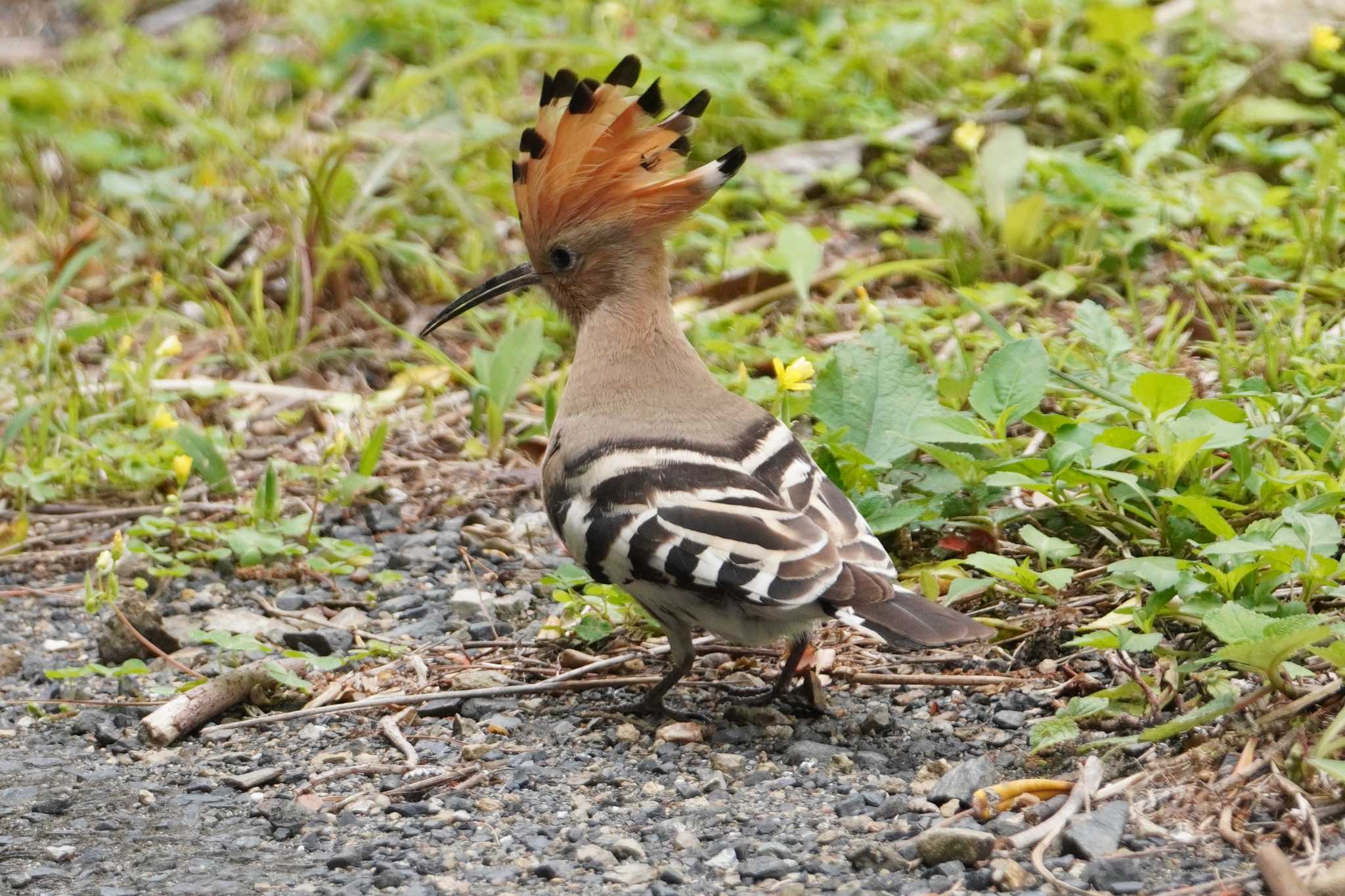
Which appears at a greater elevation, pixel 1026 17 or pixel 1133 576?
pixel 1026 17

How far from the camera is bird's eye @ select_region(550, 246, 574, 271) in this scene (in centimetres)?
382

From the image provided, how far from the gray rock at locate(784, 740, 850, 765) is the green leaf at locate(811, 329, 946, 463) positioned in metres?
0.85

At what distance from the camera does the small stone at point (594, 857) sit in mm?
2562

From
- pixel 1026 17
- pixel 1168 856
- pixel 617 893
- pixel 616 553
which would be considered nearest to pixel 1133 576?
pixel 1168 856

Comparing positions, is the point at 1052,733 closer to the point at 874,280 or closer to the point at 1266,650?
the point at 1266,650

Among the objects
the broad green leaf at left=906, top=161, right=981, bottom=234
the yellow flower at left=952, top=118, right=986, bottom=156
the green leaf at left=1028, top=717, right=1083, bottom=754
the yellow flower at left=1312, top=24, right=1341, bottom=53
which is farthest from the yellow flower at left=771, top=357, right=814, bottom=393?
the yellow flower at left=1312, top=24, right=1341, bottom=53

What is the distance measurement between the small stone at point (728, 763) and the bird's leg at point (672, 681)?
21 centimetres

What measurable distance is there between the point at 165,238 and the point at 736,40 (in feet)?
8.91

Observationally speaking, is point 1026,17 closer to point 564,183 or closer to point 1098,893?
point 564,183

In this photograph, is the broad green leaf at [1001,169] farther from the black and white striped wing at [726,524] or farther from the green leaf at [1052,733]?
the green leaf at [1052,733]

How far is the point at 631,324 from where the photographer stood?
3711 mm

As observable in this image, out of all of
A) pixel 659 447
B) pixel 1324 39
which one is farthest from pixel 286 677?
pixel 1324 39

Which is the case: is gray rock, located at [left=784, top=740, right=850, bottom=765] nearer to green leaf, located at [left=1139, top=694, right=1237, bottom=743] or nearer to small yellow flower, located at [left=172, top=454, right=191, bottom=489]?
green leaf, located at [left=1139, top=694, right=1237, bottom=743]

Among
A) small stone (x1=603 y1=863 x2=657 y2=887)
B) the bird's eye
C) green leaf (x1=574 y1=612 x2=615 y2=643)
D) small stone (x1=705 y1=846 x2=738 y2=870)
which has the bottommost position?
green leaf (x1=574 y1=612 x2=615 y2=643)
